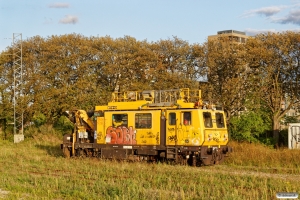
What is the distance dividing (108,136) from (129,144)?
1388 millimetres

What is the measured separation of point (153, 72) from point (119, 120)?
17.1 meters

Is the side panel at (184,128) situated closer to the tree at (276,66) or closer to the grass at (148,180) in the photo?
the grass at (148,180)

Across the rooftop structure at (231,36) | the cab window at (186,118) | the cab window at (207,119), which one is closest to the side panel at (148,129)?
the cab window at (186,118)

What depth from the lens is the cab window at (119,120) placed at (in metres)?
22.4

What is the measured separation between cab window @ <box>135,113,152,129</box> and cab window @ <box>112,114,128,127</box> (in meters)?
0.65

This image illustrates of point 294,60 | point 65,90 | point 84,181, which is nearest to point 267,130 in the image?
Answer: point 294,60

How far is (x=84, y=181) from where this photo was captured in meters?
14.9

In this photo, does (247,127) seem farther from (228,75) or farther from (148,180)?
(148,180)

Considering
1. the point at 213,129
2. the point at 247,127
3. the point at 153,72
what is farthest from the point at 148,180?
the point at 153,72

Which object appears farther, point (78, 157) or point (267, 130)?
point (267, 130)

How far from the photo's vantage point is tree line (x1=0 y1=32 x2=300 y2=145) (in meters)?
37.9

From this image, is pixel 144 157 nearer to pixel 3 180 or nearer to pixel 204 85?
pixel 3 180

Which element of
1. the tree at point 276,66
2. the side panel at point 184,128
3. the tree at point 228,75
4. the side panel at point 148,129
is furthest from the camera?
the tree at point 276,66

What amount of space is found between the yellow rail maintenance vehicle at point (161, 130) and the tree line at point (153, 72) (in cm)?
1508
